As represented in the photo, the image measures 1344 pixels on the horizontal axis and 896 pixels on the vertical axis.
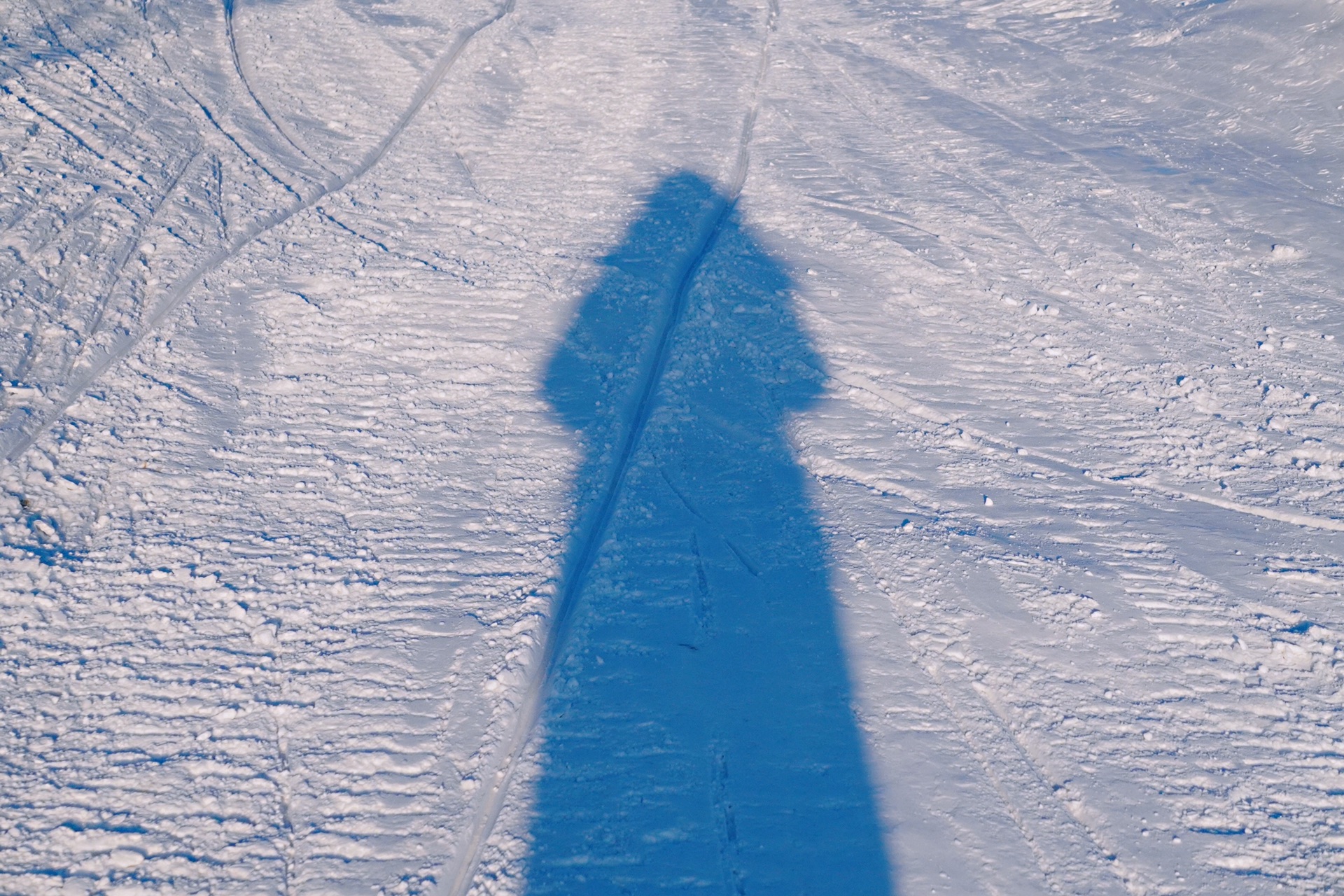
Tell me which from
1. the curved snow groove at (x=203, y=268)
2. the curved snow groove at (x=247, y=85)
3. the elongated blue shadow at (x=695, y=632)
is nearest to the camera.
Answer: the elongated blue shadow at (x=695, y=632)

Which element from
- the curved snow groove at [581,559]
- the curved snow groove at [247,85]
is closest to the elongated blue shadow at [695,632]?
the curved snow groove at [581,559]

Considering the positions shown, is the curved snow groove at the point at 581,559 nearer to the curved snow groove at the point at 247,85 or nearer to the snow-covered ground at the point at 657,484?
the snow-covered ground at the point at 657,484

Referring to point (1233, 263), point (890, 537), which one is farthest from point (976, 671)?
point (1233, 263)

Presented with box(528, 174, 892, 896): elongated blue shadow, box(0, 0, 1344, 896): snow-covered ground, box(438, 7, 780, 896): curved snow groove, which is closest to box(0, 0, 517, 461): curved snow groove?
box(0, 0, 1344, 896): snow-covered ground

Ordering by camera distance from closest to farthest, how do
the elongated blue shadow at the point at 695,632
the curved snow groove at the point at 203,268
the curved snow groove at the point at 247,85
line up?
the elongated blue shadow at the point at 695,632 < the curved snow groove at the point at 203,268 < the curved snow groove at the point at 247,85

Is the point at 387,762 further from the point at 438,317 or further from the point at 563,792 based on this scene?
the point at 438,317

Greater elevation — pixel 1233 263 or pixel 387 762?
pixel 1233 263
